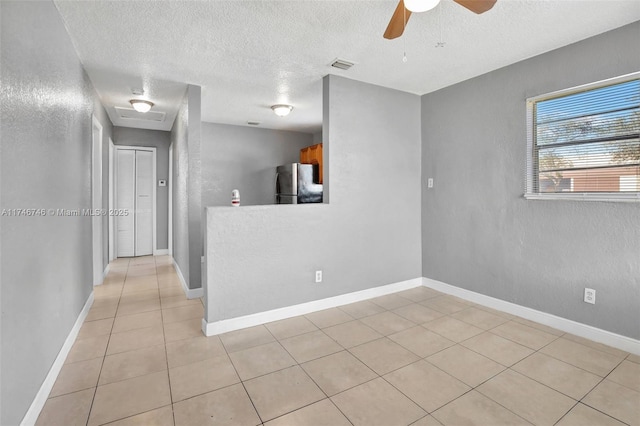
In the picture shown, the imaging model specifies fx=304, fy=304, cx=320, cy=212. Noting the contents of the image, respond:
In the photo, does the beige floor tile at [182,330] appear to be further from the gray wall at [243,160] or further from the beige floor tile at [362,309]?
the gray wall at [243,160]

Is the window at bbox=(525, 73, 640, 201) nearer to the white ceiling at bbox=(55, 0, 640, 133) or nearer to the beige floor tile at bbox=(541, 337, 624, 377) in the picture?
the white ceiling at bbox=(55, 0, 640, 133)

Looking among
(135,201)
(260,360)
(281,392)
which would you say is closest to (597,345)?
(281,392)

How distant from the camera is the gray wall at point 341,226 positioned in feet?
9.42

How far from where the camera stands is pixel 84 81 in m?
3.09

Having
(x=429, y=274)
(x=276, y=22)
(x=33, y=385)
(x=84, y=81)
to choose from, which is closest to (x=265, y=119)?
(x=84, y=81)

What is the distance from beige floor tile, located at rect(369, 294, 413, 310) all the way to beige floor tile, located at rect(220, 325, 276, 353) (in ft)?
4.44

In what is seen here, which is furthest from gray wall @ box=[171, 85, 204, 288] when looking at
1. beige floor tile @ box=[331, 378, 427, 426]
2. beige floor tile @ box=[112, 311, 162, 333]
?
beige floor tile @ box=[331, 378, 427, 426]

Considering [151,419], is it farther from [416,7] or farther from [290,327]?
[416,7]

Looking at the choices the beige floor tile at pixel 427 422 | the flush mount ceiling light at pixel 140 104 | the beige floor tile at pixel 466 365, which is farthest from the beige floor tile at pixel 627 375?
the flush mount ceiling light at pixel 140 104

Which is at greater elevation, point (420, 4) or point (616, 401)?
point (420, 4)

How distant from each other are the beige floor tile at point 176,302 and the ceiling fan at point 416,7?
3368 millimetres

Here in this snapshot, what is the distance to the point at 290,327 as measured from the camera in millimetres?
2879

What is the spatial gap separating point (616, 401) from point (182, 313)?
3538 millimetres

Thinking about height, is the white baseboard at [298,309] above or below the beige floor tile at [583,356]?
above
